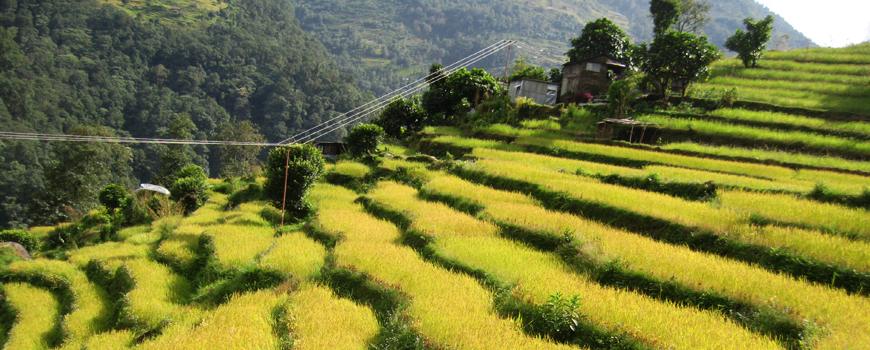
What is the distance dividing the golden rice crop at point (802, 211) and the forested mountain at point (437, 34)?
405 ft

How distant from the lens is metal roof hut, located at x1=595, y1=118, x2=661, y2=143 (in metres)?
19.4

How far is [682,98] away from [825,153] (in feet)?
25.9

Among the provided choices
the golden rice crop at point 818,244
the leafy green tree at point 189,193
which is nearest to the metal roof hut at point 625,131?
the golden rice crop at point 818,244

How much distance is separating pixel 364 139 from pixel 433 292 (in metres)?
14.6

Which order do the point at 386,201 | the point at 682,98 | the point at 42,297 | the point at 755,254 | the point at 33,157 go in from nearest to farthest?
1. the point at 755,254
2. the point at 42,297
3. the point at 386,201
4. the point at 682,98
5. the point at 33,157

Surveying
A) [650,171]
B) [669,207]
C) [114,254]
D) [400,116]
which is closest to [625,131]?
[650,171]

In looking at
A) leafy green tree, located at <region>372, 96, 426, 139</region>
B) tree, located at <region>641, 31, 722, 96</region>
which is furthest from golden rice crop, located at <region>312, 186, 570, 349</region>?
tree, located at <region>641, 31, 722, 96</region>

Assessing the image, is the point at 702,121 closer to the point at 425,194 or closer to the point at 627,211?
the point at 627,211

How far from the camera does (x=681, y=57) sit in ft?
74.8

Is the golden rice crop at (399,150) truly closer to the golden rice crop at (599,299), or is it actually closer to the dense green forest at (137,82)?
the golden rice crop at (599,299)

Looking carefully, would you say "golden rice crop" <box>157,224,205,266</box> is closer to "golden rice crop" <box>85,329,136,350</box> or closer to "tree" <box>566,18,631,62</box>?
"golden rice crop" <box>85,329,136,350</box>

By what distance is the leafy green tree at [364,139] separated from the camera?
20344 mm

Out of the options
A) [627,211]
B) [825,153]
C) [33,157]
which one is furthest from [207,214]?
[33,157]

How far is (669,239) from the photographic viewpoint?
29.2 feet
